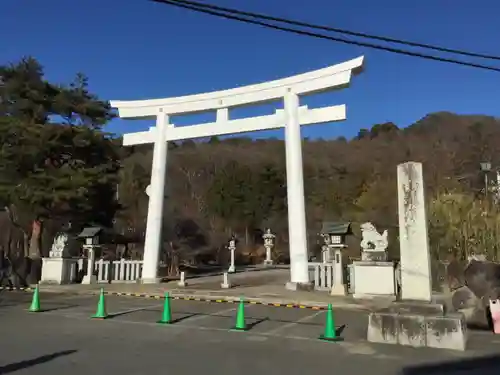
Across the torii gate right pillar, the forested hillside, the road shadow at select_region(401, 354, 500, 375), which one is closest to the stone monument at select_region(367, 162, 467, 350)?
the road shadow at select_region(401, 354, 500, 375)

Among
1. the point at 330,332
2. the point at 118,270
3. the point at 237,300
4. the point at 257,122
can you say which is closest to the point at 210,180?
the point at 118,270

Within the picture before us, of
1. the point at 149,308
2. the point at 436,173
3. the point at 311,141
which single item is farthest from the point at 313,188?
the point at 149,308

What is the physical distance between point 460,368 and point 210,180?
42.7m

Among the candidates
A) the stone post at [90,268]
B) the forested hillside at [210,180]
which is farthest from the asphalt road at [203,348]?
the forested hillside at [210,180]

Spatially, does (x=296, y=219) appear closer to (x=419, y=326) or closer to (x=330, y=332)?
(x=330, y=332)

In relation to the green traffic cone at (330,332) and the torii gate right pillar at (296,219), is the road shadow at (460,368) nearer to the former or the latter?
the green traffic cone at (330,332)

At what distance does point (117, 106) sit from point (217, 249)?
56.6 feet

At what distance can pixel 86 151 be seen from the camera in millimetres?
21516

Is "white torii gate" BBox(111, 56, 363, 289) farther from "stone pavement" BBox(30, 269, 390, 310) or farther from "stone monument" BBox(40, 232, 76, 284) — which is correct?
"stone monument" BBox(40, 232, 76, 284)

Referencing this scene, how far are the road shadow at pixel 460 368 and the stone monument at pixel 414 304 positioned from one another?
0.73 metres

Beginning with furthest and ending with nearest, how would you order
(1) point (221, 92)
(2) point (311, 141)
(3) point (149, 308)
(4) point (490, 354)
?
(2) point (311, 141)
(1) point (221, 92)
(3) point (149, 308)
(4) point (490, 354)

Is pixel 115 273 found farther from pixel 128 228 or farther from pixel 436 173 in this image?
pixel 436 173

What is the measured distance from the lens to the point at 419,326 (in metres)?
7.37

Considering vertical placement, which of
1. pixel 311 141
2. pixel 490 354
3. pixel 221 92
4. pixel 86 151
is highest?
pixel 311 141
